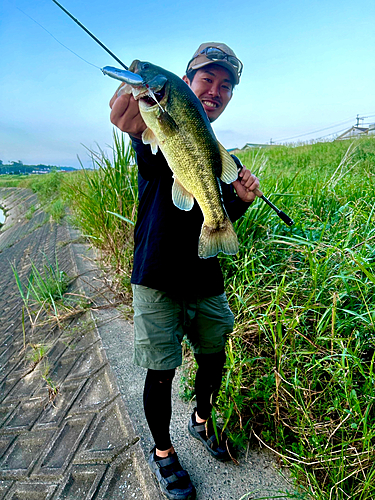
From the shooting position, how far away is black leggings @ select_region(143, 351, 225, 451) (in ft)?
5.30

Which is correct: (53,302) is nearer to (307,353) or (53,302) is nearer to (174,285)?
(174,285)

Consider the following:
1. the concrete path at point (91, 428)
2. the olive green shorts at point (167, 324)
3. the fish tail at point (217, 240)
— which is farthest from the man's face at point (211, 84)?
the concrete path at point (91, 428)

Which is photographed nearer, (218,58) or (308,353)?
(218,58)

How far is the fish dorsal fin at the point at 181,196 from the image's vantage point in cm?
130

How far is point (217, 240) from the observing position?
1.39 m

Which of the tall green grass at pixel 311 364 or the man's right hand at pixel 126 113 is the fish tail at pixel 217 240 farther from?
the tall green grass at pixel 311 364

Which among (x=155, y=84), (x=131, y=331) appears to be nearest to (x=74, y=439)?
(x=131, y=331)

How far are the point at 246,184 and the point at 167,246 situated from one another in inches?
19.8

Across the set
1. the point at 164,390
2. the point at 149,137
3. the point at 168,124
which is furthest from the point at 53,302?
the point at 168,124

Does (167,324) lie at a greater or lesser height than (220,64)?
lesser

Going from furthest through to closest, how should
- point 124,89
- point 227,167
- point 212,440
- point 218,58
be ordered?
point 212,440
point 218,58
point 227,167
point 124,89

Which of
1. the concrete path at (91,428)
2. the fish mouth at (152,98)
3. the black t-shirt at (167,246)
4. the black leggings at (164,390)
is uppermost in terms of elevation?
the fish mouth at (152,98)

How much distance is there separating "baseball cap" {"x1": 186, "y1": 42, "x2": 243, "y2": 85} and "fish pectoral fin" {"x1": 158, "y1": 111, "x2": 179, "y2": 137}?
753 millimetres

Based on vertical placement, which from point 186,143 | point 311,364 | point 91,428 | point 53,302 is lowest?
point 91,428
